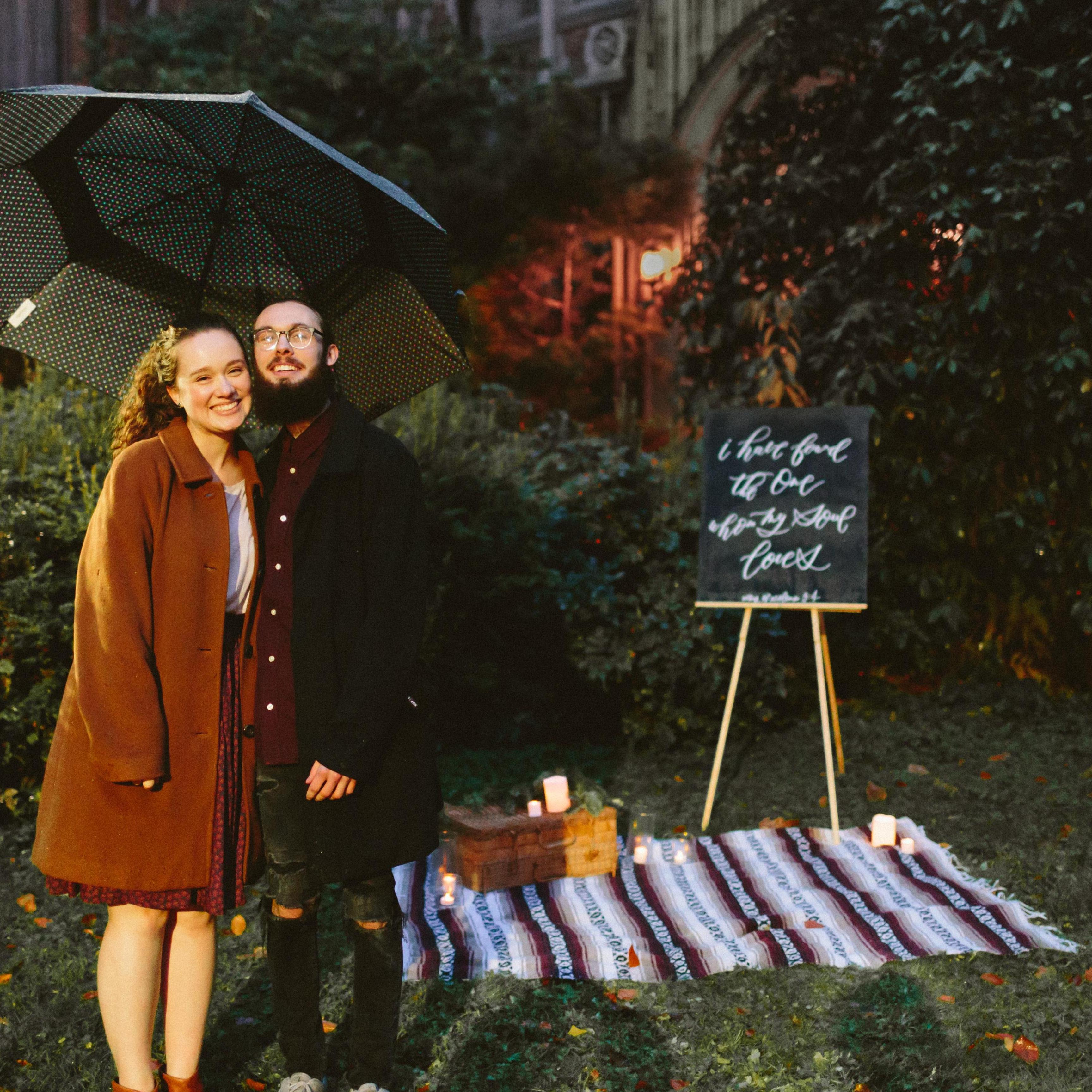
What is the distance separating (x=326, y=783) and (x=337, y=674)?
241 millimetres

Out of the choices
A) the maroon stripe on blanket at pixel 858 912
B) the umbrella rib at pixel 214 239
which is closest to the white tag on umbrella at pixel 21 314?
the umbrella rib at pixel 214 239

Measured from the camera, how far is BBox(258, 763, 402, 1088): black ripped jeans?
2.41 metres

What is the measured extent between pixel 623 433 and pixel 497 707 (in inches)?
90.7

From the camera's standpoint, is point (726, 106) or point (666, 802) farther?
point (726, 106)

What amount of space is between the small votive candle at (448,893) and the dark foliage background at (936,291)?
350 cm

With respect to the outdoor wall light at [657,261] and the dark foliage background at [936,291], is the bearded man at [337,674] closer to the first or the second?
the dark foliage background at [936,291]

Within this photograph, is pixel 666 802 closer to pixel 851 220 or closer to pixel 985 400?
pixel 985 400

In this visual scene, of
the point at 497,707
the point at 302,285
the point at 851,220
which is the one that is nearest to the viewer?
the point at 302,285

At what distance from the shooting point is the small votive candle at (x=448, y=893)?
3.85 meters

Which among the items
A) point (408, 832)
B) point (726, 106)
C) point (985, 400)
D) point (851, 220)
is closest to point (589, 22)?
point (726, 106)

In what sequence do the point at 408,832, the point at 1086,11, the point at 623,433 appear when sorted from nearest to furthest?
1. the point at 408,832
2. the point at 1086,11
3. the point at 623,433

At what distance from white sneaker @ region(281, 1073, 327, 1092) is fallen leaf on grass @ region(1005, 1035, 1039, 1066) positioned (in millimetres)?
1859

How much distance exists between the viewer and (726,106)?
12602 millimetres

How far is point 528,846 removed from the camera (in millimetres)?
4020
